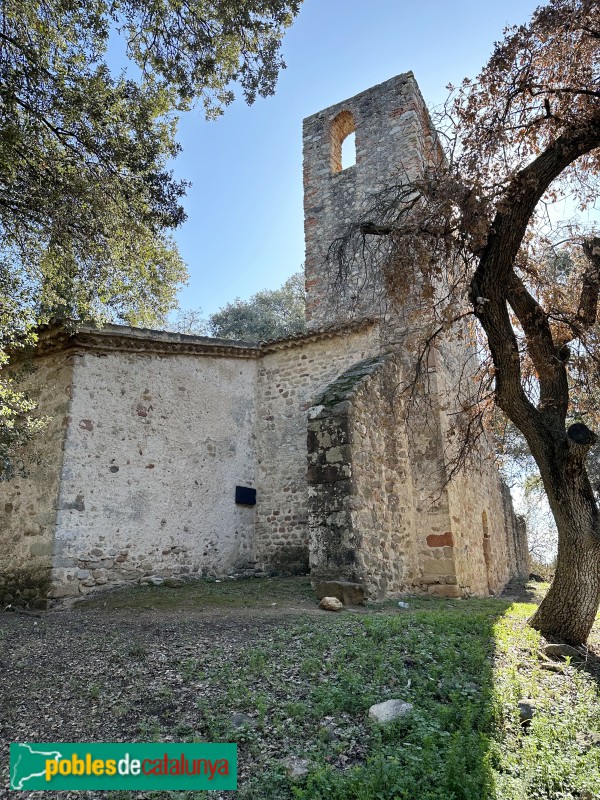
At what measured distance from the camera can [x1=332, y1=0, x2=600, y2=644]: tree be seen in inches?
227

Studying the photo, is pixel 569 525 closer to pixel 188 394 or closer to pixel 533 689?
pixel 533 689

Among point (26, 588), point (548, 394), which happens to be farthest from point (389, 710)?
point (26, 588)

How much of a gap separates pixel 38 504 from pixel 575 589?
→ 7349 millimetres

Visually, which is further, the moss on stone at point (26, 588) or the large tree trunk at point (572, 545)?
the moss on stone at point (26, 588)

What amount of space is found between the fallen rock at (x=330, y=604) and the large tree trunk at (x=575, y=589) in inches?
95.6

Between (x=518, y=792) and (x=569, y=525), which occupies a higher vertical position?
(x=569, y=525)

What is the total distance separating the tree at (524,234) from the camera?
19.0 ft

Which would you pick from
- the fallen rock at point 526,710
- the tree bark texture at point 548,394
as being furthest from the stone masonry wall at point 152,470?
the fallen rock at point 526,710

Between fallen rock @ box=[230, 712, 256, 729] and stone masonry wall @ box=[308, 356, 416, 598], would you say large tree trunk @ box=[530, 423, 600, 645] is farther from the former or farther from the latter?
fallen rock @ box=[230, 712, 256, 729]

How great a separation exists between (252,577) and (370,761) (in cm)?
683

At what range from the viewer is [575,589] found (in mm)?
5660

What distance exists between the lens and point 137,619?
650cm

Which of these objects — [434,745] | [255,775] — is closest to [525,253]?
[434,745]

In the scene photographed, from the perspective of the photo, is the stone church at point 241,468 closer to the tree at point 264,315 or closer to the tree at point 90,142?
the tree at point 90,142
